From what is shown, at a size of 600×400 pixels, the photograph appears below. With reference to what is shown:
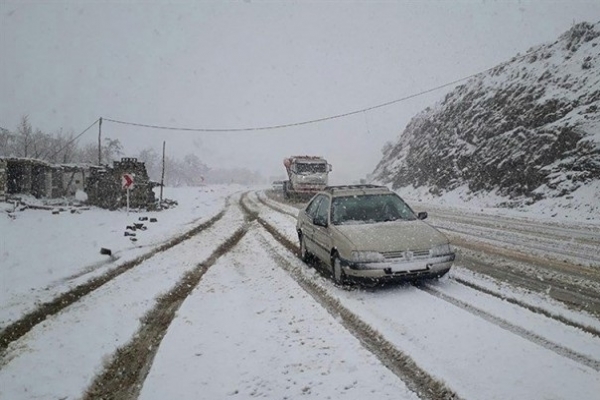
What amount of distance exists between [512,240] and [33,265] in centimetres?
1217

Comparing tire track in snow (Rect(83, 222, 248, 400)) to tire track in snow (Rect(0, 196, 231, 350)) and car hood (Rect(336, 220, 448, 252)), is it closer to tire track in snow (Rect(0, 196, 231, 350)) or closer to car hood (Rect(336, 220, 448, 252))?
tire track in snow (Rect(0, 196, 231, 350))

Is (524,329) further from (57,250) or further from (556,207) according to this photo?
(556,207)

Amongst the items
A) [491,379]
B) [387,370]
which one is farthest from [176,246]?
[491,379]

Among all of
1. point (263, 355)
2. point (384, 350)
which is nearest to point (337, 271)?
point (384, 350)

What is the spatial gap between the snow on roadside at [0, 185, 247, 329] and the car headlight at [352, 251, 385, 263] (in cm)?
507

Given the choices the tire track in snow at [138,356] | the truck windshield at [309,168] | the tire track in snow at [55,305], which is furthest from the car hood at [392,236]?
the truck windshield at [309,168]

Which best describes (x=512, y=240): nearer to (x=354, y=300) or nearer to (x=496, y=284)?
(x=496, y=284)

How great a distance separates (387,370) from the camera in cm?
375

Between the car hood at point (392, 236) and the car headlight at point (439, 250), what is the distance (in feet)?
0.18

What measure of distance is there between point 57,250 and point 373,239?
911 cm

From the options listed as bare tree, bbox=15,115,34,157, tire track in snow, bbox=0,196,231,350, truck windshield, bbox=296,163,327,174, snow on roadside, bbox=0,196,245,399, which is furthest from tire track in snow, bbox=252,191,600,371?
bare tree, bbox=15,115,34,157

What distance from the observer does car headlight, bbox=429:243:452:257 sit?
610 cm

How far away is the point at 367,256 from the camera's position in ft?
19.6

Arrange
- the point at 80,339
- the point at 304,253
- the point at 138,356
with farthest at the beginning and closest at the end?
the point at 304,253 → the point at 80,339 → the point at 138,356
